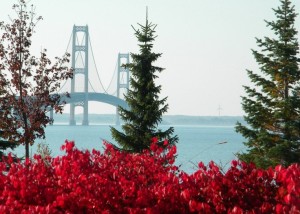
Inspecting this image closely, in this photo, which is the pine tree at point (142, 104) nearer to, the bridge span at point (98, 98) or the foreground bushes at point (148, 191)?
the foreground bushes at point (148, 191)

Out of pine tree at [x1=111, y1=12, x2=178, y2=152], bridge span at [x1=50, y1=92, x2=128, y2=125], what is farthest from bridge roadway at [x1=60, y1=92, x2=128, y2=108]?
pine tree at [x1=111, y1=12, x2=178, y2=152]

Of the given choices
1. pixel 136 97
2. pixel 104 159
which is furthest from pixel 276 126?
pixel 104 159

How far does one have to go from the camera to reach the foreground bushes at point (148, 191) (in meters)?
5.01

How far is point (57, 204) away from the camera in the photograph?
16.6ft

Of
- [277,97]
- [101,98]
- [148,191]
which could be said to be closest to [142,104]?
[277,97]

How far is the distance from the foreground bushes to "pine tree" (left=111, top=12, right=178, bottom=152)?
16.7 meters

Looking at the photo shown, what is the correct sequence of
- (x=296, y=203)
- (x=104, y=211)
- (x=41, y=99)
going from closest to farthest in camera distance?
(x=296, y=203)
(x=104, y=211)
(x=41, y=99)

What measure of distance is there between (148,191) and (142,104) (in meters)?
18.2

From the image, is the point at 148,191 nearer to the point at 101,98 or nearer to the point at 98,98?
the point at 101,98

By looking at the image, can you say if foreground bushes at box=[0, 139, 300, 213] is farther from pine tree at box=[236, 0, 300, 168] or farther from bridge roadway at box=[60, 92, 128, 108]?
bridge roadway at box=[60, 92, 128, 108]

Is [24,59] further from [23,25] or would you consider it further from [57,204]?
[57,204]

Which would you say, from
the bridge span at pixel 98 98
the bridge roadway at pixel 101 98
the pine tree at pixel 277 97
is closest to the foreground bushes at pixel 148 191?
the pine tree at pixel 277 97

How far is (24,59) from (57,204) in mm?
14282

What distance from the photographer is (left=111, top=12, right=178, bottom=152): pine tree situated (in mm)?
23141
